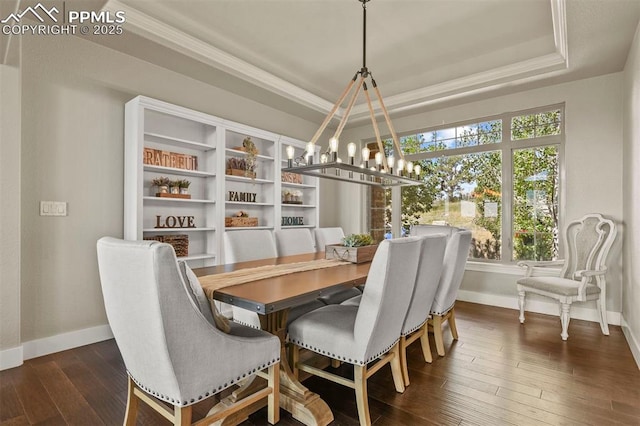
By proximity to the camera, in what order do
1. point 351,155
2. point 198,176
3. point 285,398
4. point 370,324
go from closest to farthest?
point 370,324 < point 285,398 < point 351,155 < point 198,176

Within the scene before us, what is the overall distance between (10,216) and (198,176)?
5.57 ft

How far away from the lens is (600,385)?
2.25 meters

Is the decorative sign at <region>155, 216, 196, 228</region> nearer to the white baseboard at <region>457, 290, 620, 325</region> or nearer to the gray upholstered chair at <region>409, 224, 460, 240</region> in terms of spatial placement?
the gray upholstered chair at <region>409, 224, 460, 240</region>

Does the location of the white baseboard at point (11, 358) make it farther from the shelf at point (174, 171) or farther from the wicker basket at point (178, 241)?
the shelf at point (174, 171)

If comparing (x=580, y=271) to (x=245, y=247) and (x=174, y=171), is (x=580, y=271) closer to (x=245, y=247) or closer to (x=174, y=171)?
(x=245, y=247)

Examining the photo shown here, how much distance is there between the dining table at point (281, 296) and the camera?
1.61m

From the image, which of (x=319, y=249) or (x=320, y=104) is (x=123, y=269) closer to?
(x=319, y=249)

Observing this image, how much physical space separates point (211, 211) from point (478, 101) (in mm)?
3726

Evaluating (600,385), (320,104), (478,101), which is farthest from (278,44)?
(600,385)

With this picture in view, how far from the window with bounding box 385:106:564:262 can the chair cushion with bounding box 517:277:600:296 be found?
2.40 ft

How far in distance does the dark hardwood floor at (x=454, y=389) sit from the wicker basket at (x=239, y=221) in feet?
5.44

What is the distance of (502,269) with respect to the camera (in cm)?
425

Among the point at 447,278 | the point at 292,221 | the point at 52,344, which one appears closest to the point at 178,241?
the point at 52,344

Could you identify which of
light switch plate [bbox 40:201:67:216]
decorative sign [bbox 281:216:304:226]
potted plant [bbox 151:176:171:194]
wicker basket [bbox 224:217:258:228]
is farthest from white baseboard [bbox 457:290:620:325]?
light switch plate [bbox 40:201:67:216]
